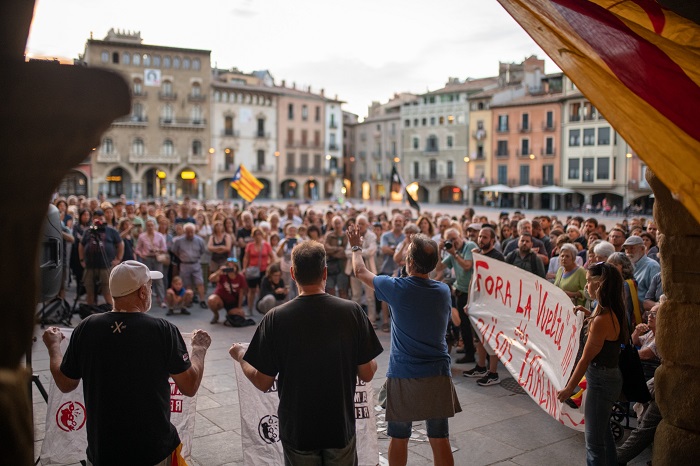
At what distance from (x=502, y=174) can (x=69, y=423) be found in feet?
212

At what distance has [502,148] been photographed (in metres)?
65.8

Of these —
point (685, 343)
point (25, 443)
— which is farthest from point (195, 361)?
point (685, 343)

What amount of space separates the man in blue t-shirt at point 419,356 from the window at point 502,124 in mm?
63175

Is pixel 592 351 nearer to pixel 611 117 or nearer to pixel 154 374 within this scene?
pixel 611 117

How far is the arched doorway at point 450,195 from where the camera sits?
72.1 metres

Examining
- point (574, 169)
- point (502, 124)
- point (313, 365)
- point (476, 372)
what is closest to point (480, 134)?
point (502, 124)

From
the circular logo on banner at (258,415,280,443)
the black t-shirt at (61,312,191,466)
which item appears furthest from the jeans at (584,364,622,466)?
the black t-shirt at (61,312,191,466)

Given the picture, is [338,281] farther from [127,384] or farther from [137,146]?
[137,146]

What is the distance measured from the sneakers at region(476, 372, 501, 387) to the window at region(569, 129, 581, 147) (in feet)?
181

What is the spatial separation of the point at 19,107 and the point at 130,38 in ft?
226

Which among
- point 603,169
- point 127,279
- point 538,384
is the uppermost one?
point 603,169

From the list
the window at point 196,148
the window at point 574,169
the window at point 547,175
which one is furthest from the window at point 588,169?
→ the window at point 196,148

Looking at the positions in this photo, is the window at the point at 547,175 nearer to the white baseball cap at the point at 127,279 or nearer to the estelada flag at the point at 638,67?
the estelada flag at the point at 638,67

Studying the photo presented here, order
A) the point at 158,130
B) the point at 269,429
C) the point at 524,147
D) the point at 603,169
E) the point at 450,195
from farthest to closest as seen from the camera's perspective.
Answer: the point at 450,195 < the point at 158,130 < the point at 524,147 < the point at 603,169 < the point at 269,429
